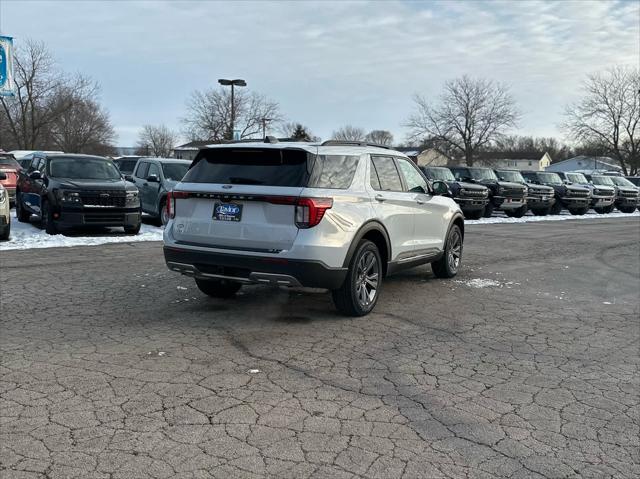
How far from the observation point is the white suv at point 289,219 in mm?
5328

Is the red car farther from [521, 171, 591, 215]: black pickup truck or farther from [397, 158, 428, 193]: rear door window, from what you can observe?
[521, 171, 591, 215]: black pickup truck

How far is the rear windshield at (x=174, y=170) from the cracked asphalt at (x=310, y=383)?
748cm

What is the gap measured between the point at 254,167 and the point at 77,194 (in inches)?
301

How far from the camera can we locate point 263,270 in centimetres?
538

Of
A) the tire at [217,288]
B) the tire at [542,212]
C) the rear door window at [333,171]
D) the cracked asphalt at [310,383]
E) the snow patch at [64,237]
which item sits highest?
the rear door window at [333,171]

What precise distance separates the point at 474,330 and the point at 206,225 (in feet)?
9.51

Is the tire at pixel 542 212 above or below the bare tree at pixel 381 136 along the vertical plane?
below

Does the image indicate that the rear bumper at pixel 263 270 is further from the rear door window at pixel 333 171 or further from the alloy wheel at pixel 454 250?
the alloy wheel at pixel 454 250

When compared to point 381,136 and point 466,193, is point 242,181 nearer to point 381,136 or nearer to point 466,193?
point 466,193

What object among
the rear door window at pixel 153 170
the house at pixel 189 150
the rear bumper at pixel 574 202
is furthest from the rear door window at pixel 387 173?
the house at pixel 189 150

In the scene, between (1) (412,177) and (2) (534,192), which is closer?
(1) (412,177)

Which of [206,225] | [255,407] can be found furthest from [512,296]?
[255,407]

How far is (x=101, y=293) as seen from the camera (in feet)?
23.0

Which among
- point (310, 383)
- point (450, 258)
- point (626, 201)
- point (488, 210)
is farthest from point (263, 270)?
point (626, 201)
